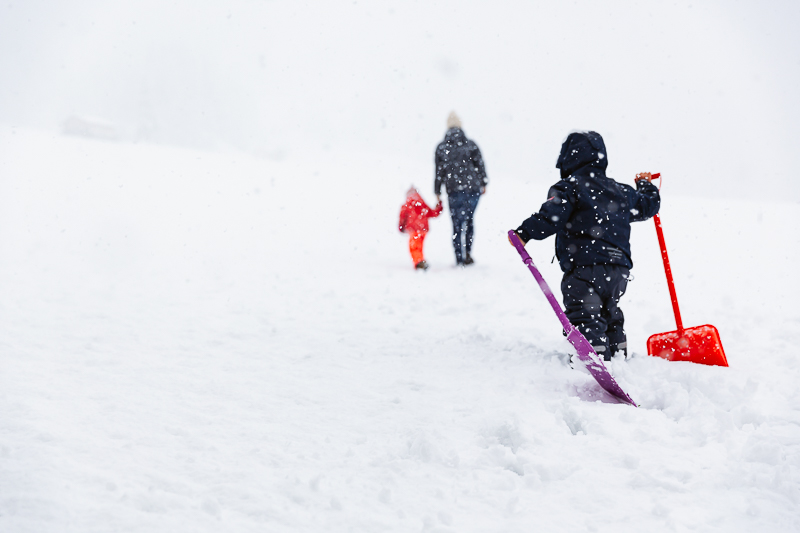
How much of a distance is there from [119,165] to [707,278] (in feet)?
50.4

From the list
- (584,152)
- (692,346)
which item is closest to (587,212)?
(584,152)

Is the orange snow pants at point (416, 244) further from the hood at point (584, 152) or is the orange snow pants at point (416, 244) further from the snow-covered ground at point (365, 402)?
the hood at point (584, 152)

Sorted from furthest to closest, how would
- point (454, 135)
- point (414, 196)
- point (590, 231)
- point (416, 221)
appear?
point (414, 196) < point (416, 221) < point (454, 135) < point (590, 231)

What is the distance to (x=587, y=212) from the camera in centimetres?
343

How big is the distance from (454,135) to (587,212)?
423 cm

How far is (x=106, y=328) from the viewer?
428 centimetres

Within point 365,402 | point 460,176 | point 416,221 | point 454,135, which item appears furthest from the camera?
point 416,221

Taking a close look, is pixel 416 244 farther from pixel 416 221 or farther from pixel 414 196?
pixel 414 196

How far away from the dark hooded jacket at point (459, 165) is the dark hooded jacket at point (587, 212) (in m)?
3.59

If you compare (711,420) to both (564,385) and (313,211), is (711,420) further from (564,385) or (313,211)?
(313,211)

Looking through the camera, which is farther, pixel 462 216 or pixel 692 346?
pixel 462 216

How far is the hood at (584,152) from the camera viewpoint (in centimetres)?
348

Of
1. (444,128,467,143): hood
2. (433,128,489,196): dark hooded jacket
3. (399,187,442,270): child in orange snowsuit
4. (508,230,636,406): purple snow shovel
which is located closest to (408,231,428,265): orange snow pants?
(399,187,442,270): child in orange snowsuit

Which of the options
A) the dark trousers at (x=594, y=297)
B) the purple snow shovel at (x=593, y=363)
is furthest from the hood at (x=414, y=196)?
the purple snow shovel at (x=593, y=363)
